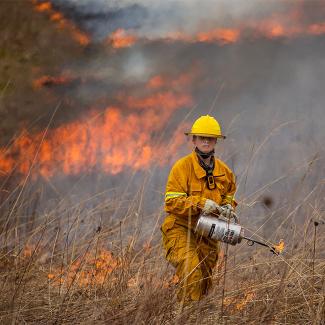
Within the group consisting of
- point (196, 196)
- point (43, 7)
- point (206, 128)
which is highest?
point (43, 7)

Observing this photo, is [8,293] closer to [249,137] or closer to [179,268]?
[179,268]

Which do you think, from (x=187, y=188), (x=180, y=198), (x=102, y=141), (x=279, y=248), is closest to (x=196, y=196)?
(x=180, y=198)

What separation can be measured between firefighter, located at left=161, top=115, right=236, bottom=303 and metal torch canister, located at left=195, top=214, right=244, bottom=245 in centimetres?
14

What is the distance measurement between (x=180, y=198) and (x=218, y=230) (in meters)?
0.45

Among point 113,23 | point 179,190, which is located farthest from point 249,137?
point 179,190

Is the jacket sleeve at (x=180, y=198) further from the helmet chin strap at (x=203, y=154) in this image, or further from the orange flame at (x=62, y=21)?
the orange flame at (x=62, y=21)

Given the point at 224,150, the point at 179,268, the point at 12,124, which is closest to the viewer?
the point at 179,268

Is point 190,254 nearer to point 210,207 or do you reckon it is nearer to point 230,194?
point 210,207

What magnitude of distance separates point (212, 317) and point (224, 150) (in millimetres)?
4758

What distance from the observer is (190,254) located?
16.1 feet

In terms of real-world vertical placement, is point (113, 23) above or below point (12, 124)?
above

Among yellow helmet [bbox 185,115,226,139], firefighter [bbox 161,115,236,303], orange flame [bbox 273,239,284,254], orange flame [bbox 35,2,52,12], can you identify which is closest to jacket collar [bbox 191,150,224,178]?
firefighter [bbox 161,115,236,303]

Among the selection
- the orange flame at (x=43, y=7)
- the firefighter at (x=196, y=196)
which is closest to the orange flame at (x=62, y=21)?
the orange flame at (x=43, y=7)

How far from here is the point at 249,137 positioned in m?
10.3
